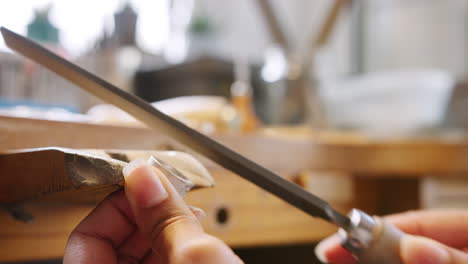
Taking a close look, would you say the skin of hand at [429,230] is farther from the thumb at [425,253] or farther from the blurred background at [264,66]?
the blurred background at [264,66]

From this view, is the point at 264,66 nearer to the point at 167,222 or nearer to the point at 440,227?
the point at 440,227

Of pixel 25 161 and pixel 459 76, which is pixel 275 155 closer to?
pixel 25 161

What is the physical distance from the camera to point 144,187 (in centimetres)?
22

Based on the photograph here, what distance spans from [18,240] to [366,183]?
0.55 meters

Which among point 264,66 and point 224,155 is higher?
point 224,155

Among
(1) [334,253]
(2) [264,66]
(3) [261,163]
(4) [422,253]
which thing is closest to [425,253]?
(4) [422,253]

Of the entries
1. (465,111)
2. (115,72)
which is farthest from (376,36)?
(115,72)

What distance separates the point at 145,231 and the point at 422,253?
0.49 feet

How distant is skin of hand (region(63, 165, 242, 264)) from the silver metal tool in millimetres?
33

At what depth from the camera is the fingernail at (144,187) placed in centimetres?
22

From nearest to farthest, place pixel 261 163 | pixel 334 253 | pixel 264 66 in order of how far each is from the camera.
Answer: pixel 334 253 < pixel 261 163 < pixel 264 66

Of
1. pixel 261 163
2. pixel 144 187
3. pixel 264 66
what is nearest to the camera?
pixel 144 187

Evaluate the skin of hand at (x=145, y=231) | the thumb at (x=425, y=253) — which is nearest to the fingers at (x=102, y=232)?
the skin of hand at (x=145, y=231)

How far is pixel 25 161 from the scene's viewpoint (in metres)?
0.26
